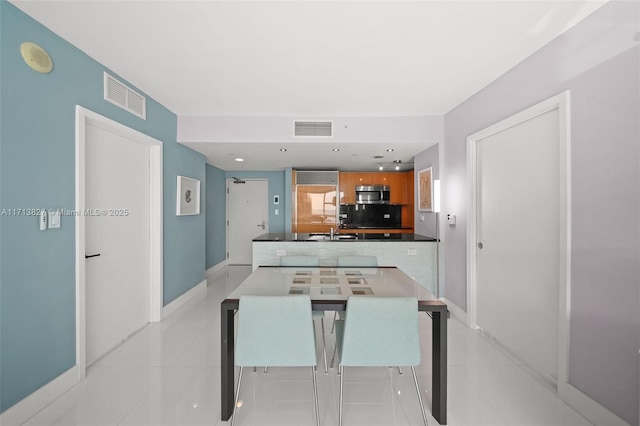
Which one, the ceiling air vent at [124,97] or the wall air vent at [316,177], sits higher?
the ceiling air vent at [124,97]

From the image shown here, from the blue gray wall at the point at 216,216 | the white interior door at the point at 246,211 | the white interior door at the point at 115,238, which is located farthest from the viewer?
the white interior door at the point at 246,211

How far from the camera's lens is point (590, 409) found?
1.80 m

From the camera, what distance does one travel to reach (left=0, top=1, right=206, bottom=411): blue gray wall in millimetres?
1705

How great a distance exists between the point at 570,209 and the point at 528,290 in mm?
841

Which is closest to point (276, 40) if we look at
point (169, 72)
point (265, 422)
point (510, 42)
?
point (169, 72)

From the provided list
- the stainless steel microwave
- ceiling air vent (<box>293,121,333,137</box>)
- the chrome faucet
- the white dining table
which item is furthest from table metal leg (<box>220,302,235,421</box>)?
the stainless steel microwave

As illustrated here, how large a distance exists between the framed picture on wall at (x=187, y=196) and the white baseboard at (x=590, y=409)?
13.9 feet

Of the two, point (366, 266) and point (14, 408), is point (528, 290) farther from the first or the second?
point (14, 408)

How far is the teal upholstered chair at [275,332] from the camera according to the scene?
1667 millimetres

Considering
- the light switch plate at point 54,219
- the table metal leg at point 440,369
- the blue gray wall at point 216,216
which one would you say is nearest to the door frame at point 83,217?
the light switch plate at point 54,219

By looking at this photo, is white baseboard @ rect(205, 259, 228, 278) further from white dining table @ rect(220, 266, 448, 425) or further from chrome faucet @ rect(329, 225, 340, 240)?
white dining table @ rect(220, 266, 448, 425)

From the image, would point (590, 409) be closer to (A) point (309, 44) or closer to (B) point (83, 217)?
(A) point (309, 44)

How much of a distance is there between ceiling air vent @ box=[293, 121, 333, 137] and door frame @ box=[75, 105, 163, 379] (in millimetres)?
1701

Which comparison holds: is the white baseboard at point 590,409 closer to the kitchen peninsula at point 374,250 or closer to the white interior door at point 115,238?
the kitchen peninsula at point 374,250
